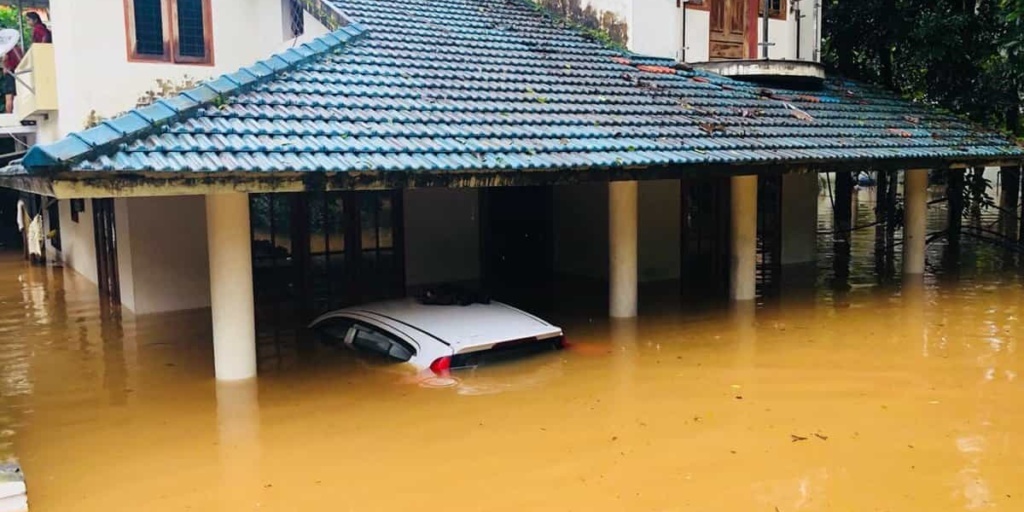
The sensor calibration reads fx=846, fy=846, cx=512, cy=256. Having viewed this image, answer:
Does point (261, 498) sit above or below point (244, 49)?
below

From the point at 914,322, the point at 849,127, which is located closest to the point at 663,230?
the point at 849,127

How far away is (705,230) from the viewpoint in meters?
16.4

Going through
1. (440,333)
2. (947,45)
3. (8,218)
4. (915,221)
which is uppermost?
(947,45)

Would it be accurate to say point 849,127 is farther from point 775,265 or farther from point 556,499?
point 556,499

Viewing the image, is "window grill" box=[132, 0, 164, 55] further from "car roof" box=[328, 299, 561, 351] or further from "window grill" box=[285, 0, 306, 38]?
"car roof" box=[328, 299, 561, 351]

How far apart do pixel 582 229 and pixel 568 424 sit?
9096mm

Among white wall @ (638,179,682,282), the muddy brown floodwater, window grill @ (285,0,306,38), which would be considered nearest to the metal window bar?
window grill @ (285,0,306,38)

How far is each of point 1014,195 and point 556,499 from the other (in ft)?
84.0

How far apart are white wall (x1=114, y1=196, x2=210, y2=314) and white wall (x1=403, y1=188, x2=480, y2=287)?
11.5 ft

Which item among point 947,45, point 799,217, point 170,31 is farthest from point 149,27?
point 947,45

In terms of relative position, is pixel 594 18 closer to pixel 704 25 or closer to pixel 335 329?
pixel 704 25

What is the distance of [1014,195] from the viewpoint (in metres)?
26.3

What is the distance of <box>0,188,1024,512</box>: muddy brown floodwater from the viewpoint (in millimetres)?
6219

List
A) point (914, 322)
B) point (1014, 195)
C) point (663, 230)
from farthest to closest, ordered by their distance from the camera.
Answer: point (1014, 195)
point (663, 230)
point (914, 322)
